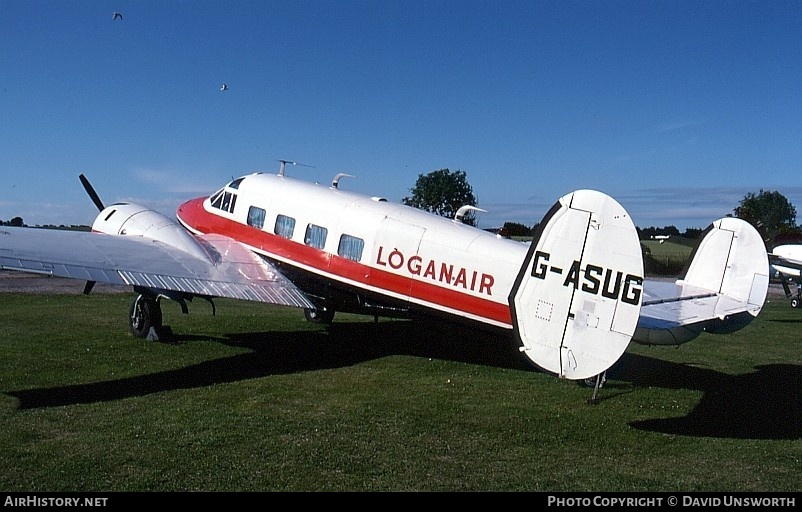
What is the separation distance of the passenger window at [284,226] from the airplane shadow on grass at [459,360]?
226 cm

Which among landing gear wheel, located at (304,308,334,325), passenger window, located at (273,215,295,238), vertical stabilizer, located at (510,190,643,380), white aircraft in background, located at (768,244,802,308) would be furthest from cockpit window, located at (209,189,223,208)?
white aircraft in background, located at (768,244,802,308)

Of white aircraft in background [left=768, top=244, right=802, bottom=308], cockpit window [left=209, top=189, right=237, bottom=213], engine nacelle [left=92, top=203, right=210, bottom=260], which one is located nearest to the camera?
engine nacelle [left=92, top=203, right=210, bottom=260]

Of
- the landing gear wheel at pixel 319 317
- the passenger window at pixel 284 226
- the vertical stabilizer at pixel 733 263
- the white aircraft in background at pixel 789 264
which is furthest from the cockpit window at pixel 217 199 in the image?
the white aircraft in background at pixel 789 264

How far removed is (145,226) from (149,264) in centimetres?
259

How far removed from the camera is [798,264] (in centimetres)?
2442

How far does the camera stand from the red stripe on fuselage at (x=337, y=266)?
942 cm

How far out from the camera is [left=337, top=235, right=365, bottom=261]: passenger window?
425 inches

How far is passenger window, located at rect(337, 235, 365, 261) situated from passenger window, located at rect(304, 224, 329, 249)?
46 cm

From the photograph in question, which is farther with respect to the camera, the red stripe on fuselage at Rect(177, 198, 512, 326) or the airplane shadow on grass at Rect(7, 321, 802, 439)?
the red stripe on fuselage at Rect(177, 198, 512, 326)

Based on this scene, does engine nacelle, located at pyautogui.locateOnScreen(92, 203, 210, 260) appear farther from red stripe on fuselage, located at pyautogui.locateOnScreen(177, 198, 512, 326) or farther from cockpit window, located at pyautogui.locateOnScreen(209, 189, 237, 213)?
cockpit window, located at pyautogui.locateOnScreen(209, 189, 237, 213)

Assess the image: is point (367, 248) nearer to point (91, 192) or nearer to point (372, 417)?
point (372, 417)

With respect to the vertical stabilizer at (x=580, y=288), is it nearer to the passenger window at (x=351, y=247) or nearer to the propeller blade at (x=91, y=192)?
the passenger window at (x=351, y=247)

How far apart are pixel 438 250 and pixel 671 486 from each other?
4.98 m

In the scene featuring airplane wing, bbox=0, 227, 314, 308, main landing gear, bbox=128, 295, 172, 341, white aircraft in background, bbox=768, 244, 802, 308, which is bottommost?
main landing gear, bbox=128, 295, 172, 341
